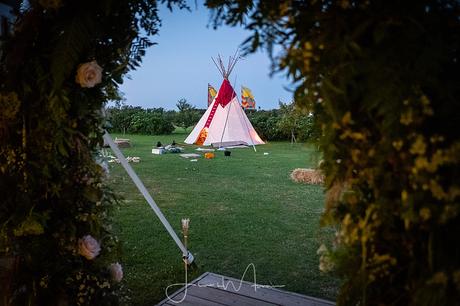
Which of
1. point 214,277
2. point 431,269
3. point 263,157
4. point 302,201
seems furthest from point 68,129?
point 263,157

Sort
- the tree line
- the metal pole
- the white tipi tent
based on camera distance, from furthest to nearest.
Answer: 1. the tree line
2. the white tipi tent
3. the metal pole

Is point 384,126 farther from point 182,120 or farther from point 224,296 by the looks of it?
point 182,120

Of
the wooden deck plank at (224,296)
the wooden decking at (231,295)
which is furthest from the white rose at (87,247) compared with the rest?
the wooden deck plank at (224,296)

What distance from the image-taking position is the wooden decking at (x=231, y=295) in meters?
2.50

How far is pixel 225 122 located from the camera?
12.7 meters

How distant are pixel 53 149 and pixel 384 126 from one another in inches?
57.6

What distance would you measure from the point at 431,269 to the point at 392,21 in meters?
0.64

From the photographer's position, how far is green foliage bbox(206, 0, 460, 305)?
34.2 inches

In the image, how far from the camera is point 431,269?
896 mm

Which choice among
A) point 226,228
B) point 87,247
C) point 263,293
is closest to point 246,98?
point 226,228

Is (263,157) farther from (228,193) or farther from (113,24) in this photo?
(113,24)

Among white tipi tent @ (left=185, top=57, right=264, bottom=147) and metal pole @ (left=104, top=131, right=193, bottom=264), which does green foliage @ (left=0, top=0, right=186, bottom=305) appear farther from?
white tipi tent @ (left=185, top=57, right=264, bottom=147)

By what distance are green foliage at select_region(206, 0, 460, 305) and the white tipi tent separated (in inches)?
453

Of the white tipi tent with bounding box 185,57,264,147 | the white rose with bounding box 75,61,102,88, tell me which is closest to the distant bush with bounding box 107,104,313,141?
the white tipi tent with bounding box 185,57,264,147
